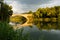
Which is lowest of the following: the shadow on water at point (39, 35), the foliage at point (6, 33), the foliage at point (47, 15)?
the foliage at point (47, 15)

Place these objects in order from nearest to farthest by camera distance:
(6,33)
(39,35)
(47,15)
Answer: (6,33) → (39,35) → (47,15)

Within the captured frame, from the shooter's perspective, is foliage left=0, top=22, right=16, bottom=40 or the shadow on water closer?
foliage left=0, top=22, right=16, bottom=40

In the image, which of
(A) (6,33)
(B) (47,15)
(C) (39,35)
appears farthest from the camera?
(B) (47,15)

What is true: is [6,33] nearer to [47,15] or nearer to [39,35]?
[39,35]

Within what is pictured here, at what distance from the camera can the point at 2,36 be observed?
7594 millimetres

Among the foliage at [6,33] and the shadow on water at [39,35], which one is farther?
the shadow on water at [39,35]

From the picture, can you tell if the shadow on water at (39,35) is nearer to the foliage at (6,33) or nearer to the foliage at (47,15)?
the foliage at (6,33)

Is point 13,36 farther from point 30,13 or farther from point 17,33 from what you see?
point 30,13

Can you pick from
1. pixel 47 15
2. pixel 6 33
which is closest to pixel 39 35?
pixel 6 33

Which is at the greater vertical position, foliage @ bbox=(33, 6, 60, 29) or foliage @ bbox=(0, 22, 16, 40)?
foliage @ bbox=(0, 22, 16, 40)

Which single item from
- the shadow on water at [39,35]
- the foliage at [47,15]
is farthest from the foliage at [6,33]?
the foliage at [47,15]

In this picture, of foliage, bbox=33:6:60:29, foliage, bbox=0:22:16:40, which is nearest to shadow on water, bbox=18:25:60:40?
foliage, bbox=0:22:16:40

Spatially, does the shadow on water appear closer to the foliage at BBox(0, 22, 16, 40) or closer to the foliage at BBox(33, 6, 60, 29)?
the foliage at BBox(0, 22, 16, 40)

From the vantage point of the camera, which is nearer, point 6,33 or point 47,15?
point 6,33
